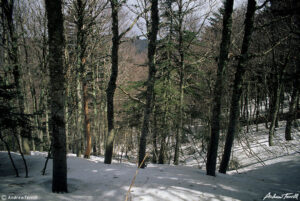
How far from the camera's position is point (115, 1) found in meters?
6.20

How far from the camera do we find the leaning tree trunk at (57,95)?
322 cm

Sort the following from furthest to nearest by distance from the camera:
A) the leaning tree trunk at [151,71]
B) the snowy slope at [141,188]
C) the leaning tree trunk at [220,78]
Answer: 1. the leaning tree trunk at [151,71]
2. the leaning tree trunk at [220,78]
3. the snowy slope at [141,188]

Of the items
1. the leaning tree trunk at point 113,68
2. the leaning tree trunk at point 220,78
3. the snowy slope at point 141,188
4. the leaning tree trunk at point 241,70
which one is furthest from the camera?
the leaning tree trunk at point 113,68

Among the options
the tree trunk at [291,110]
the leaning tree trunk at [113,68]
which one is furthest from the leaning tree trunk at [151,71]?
the tree trunk at [291,110]

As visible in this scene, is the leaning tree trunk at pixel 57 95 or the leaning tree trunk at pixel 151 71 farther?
the leaning tree trunk at pixel 151 71

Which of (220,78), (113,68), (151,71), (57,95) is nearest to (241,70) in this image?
(220,78)

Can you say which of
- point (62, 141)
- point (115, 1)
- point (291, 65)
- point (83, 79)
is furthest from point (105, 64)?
point (291, 65)

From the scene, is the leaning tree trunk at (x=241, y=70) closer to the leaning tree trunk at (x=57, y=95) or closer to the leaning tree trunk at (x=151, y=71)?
the leaning tree trunk at (x=151, y=71)

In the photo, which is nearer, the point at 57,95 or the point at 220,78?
the point at 57,95

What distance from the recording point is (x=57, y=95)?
333 centimetres

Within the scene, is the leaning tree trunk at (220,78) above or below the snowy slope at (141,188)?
above

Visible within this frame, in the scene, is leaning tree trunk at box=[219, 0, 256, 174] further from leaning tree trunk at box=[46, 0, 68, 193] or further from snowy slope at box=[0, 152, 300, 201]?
leaning tree trunk at box=[46, 0, 68, 193]

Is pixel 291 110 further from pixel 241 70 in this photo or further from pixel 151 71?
pixel 151 71

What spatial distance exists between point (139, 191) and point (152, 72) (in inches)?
171
